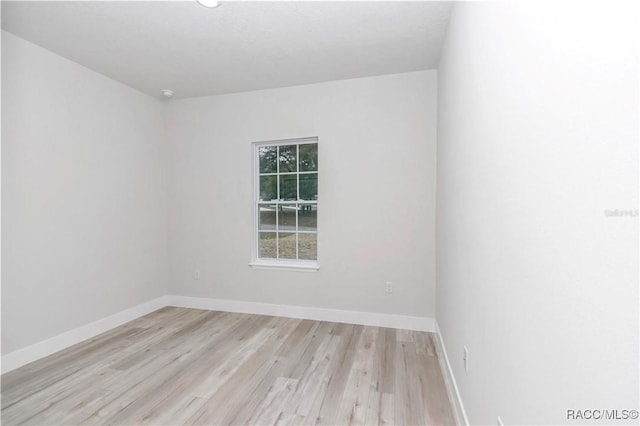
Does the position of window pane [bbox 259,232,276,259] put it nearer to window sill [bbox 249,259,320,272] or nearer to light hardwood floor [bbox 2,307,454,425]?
window sill [bbox 249,259,320,272]

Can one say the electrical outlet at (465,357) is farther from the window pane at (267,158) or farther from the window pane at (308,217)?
the window pane at (267,158)

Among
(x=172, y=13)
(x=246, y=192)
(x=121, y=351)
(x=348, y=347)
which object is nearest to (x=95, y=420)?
(x=121, y=351)

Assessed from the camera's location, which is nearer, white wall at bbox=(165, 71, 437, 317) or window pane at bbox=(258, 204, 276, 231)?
white wall at bbox=(165, 71, 437, 317)

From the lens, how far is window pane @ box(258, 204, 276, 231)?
12.4ft

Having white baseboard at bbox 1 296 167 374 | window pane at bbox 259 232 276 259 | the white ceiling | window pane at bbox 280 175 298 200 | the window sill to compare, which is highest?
the white ceiling

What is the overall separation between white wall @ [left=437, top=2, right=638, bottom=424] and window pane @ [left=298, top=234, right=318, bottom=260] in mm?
2290

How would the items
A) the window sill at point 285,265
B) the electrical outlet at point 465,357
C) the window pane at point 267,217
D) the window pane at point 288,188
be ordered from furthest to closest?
the window pane at point 267,217, the window pane at point 288,188, the window sill at point 285,265, the electrical outlet at point 465,357

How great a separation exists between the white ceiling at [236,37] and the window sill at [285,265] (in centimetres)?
221

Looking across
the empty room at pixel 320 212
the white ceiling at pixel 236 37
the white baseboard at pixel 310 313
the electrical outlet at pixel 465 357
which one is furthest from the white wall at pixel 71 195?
the electrical outlet at pixel 465 357

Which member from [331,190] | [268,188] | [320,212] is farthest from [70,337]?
[331,190]

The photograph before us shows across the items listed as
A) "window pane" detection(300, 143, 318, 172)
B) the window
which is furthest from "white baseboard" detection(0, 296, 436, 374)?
"window pane" detection(300, 143, 318, 172)

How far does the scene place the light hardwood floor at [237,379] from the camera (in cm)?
186

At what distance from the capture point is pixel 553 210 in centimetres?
73

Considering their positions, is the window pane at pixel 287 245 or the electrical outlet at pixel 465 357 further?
the window pane at pixel 287 245
